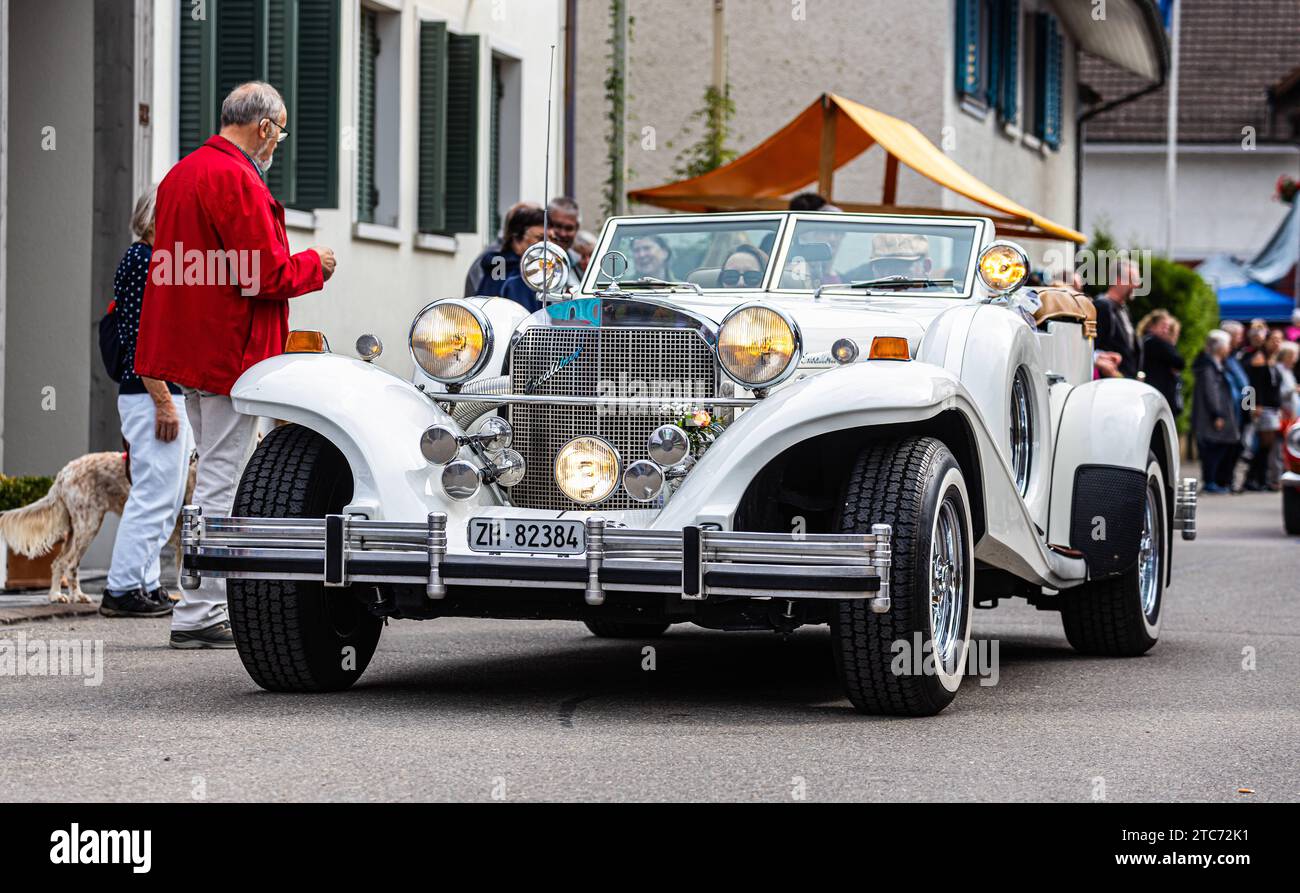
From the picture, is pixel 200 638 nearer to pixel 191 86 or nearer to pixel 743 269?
pixel 743 269

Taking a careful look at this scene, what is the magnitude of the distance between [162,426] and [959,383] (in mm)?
3783

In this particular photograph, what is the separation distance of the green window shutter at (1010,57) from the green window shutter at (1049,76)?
1.77 metres

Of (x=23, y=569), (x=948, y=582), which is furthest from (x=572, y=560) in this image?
(x=23, y=569)

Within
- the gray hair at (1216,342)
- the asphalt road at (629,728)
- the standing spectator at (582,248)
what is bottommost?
the asphalt road at (629,728)

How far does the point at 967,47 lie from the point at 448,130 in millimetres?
8628

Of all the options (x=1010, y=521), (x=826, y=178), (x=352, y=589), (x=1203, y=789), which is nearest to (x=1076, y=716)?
(x=1010, y=521)

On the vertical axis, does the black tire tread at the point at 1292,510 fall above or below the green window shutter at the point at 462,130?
below

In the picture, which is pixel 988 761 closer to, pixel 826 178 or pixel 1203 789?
pixel 1203 789

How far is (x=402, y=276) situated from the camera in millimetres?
16672

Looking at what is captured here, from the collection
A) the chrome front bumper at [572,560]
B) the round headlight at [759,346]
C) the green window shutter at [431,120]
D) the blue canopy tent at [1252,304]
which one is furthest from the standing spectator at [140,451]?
the blue canopy tent at [1252,304]

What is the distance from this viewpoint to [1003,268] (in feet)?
26.9

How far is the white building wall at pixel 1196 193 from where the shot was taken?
4888 centimetres

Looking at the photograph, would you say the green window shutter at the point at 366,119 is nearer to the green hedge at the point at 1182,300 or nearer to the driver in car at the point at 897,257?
the driver in car at the point at 897,257
